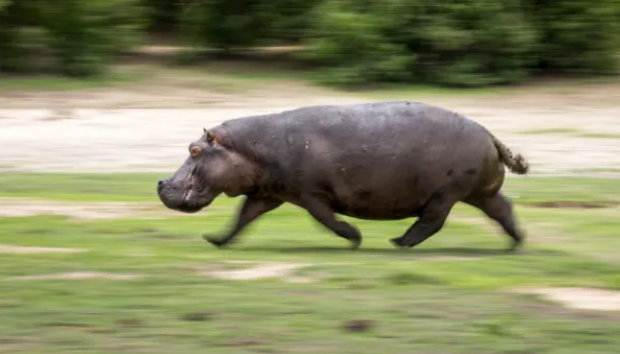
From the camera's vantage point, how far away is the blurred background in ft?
21.7

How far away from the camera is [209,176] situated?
929cm

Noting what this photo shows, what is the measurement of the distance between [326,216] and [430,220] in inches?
29.8

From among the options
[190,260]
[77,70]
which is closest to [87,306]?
[190,260]

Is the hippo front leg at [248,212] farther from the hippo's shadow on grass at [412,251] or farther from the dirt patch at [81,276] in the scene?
the dirt patch at [81,276]

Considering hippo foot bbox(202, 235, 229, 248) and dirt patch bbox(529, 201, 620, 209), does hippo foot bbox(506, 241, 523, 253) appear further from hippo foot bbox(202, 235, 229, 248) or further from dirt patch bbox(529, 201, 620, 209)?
dirt patch bbox(529, 201, 620, 209)

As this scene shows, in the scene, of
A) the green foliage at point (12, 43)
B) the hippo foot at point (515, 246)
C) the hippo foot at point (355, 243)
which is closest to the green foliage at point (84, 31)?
the green foliage at point (12, 43)

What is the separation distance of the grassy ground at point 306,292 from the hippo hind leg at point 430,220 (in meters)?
0.12

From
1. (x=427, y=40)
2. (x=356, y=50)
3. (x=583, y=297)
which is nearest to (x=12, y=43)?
(x=356, y=50)

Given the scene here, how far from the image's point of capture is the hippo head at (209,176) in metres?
9.27

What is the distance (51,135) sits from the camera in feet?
64.2

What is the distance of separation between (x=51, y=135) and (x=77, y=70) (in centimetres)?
555

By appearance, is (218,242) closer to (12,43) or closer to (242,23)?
(12,43)

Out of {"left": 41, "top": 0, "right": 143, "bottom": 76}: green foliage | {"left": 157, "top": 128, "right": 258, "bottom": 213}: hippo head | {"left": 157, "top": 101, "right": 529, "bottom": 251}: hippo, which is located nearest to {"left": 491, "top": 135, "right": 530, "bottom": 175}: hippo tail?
{"left": 157, "top": 101, "right": 529, "bottom": 251}: hippo

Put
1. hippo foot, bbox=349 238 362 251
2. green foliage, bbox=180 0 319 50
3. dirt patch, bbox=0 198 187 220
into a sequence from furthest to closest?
green foliage, bbox=180 0 319 50, dirt patch, bbox=0 198 187 220, hippo foot, bbox=349 238 362 251
